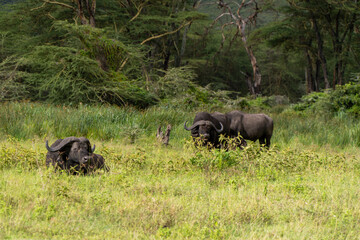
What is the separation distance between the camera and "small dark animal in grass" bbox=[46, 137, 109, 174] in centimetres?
687

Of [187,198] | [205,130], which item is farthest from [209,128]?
[187,198]

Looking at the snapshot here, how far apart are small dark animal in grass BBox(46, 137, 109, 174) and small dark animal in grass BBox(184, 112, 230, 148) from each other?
3077mm

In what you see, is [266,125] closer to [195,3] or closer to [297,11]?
[297,11]

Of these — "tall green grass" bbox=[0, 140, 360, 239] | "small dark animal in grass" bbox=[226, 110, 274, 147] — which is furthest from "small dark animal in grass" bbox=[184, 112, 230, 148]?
"tall green grass" bbox=[0, 140, 360, 239]

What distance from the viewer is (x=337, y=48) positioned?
2716cm

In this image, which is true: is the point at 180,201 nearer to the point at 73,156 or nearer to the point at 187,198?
the point at 187,198

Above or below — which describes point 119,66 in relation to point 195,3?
below

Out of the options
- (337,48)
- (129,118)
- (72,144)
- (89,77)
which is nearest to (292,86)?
(337,48)

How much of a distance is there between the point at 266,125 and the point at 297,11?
736 inches

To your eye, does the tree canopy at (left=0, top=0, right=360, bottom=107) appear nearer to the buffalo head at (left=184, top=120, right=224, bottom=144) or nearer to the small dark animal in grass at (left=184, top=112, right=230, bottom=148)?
the small dark animal in grass at (left=184, top=112, right=230, bottom=148)

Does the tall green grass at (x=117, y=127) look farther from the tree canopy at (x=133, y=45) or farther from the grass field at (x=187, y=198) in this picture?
the tree canopy at (x=133, y=45)

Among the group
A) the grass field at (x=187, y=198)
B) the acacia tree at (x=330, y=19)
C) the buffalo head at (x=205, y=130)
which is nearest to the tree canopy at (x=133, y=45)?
the acacia tree at (x=330, y=19)

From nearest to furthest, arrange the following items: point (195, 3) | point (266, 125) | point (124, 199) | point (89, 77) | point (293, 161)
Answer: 1. point (124, 199)
2. point (293, 161)
3. point (266, 125)
4. point (89, 77)
5. point (195, 3)

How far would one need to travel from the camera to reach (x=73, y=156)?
695 cm
